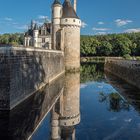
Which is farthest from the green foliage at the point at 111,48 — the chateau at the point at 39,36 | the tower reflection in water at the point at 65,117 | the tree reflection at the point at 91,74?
the tower reflection in water at the point at 65,117

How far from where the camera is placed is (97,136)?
7648mm

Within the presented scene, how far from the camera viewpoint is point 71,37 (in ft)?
105

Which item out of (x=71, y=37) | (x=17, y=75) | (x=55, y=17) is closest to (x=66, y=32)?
(x=71, y=37)

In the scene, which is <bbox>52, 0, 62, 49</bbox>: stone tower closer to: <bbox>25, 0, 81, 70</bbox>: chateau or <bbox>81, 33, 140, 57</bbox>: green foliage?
<bbox>25, 0, 81, 70</bbox>: chateau

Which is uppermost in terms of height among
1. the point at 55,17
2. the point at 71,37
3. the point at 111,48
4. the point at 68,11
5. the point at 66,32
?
the point at 68,11

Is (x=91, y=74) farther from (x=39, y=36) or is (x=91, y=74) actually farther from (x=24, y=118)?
(x=24, y=118)

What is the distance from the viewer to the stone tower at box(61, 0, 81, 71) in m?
31.9

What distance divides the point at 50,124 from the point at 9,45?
11.0ft

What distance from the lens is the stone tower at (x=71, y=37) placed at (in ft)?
105

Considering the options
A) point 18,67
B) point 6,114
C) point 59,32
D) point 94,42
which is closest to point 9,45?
point 18,67

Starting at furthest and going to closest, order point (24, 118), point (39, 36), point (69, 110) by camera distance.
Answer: point (39, 36), point (69, 110), point (24, 118)

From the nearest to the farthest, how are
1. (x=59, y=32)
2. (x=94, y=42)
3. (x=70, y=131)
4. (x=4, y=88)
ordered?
(x=70, y=131) → (x=4, y=88) → (x=59, y=32) → (x=94, y=42)

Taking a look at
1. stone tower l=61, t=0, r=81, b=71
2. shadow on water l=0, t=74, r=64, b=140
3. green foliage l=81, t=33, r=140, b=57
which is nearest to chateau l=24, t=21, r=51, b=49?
stone tower l=61, t=0, r=81, b=71

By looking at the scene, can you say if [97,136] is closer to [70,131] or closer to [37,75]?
[70,131]
